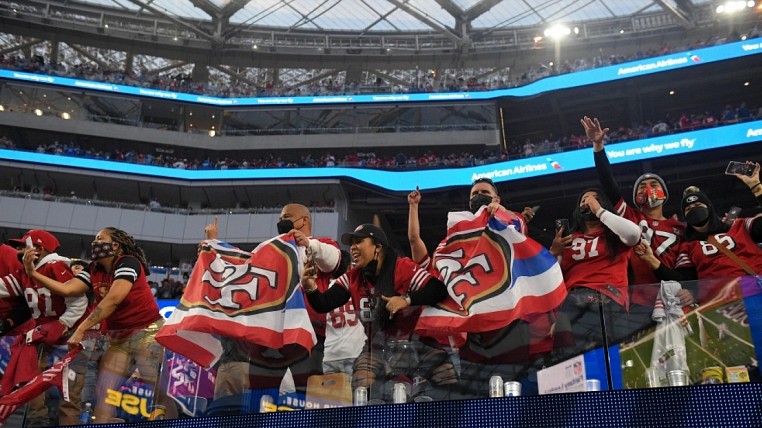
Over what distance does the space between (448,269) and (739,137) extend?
21.5 m

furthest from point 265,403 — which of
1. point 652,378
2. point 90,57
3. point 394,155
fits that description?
point 90,57

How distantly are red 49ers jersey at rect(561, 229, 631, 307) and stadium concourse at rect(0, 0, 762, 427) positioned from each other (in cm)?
8

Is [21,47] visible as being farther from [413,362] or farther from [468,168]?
[413,362]

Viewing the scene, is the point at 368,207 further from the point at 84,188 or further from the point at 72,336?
the point at 72,336

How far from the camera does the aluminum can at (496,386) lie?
3.91 metres

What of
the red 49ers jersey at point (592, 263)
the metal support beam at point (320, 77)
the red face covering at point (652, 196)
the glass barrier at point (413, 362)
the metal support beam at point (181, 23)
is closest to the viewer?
the glass barrier at point (413, 362)

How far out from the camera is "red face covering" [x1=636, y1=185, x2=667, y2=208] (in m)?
5.29

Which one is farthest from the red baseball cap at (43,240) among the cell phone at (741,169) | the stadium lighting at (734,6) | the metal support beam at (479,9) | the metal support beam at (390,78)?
the stadium lighting at (734,6)

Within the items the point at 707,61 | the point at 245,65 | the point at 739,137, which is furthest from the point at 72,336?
the point at 245,65

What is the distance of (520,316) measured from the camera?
4227mm

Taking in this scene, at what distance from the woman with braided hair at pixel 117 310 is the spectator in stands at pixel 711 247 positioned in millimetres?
3560

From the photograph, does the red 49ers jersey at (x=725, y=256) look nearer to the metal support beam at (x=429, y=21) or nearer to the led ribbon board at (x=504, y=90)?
the led ribbon board at (x=504, y=90)

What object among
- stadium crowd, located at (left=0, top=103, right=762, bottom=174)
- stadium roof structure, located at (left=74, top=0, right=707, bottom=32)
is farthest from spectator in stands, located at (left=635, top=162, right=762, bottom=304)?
stadium roof structure, located at (left=74, top=0, right=707, bottom=32)

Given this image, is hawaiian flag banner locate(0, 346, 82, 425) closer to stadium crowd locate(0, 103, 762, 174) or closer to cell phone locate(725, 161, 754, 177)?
cell phone locate(725, 161, 754, 177)
